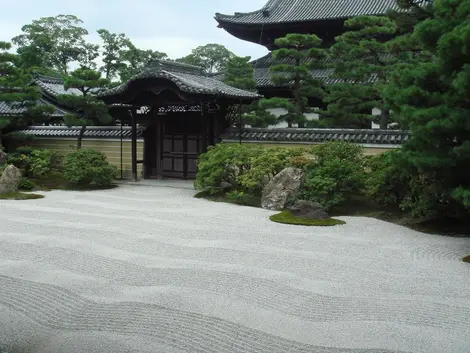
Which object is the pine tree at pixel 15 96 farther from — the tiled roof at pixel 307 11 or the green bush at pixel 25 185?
the tiled roof at pixel 307 11

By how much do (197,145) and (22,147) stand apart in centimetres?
697

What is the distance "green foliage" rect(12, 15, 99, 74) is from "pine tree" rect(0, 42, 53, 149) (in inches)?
919

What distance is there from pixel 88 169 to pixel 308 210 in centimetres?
815

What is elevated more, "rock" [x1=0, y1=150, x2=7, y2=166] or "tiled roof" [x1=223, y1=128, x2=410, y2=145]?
"tiled roof" [x1=223, y1=128, x2=410, y2=145]

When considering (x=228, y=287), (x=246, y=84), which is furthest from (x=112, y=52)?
(x=228, y=287)

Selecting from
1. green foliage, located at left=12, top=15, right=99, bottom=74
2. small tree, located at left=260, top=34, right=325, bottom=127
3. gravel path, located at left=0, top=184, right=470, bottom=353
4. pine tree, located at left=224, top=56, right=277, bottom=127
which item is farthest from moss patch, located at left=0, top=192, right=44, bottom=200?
green foliage, located at left=12, top=15, right=99, bottom=74

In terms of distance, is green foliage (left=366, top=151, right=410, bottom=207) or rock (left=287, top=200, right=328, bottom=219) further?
green foliage (left=366, top=151, right=410, bottom=207)

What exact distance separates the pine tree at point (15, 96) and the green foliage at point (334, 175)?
11.2m

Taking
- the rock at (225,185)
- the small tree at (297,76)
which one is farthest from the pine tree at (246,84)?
the rock at (225,185)

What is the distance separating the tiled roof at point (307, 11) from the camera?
73.0ft

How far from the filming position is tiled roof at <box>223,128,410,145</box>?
47.2 feet

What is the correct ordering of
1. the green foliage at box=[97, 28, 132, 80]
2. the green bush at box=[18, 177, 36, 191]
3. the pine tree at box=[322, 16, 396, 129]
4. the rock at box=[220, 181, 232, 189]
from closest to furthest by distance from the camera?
1. the rock at box=[220, 181, 232, 189]
2. the green bush at box=[18, 177, 36, 191]
3. the pine tree at box=[322, 16, 396, 129]
4. the green foliage at box=[97, 28, 132, 80]

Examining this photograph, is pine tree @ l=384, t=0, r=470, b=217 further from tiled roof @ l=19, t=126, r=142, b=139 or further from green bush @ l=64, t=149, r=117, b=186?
tiled roof @ l=19, t=126, r=142, b=139

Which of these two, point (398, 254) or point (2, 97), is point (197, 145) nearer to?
point (2, 97)
